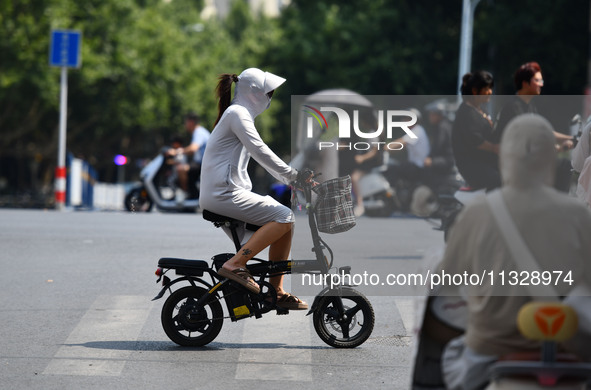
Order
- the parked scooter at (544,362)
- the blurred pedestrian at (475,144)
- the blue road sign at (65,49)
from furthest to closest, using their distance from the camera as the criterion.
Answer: the blue road sign at (65,49) → the blurred pedestrian at (475,144) → the parked scooter at (544,362)

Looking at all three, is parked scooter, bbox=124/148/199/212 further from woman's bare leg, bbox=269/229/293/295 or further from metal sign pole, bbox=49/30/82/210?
woman's bare leg, bbox=269/229/293/295

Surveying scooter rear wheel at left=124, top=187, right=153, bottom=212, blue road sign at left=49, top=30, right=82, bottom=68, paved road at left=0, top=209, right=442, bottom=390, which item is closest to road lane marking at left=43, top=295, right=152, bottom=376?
paved road at left=0, top=209, right=442, bottom=390

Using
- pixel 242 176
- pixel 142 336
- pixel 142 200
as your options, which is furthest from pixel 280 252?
pixel 142 200

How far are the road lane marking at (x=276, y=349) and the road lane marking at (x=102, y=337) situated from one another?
76 centimetres

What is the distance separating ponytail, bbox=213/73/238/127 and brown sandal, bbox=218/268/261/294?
977 millimetres

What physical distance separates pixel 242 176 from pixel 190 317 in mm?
967

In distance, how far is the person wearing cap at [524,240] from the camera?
3580 millimetres

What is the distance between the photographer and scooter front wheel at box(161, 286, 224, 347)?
22.6 ft

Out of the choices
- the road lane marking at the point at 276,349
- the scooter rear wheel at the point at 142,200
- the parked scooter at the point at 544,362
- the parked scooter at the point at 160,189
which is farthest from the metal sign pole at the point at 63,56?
the parked scooter at the point at 544,362

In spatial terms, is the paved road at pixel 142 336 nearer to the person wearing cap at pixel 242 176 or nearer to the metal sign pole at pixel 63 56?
the person wearing cap at pixel 242 176

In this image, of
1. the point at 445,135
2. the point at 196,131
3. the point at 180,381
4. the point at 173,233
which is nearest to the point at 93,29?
the point at 196,131

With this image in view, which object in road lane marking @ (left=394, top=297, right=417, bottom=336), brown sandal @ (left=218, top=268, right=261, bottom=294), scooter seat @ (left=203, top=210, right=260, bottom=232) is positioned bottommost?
road lane marking @ (left=394, top=297, right=417, bottom=336)

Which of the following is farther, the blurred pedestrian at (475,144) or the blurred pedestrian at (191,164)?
the blurred pedestrian at (191,164)

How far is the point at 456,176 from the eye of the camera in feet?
28.8
